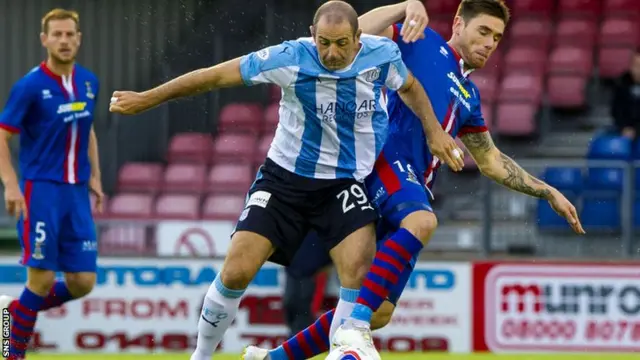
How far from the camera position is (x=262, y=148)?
15.0 m

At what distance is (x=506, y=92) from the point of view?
1520cm

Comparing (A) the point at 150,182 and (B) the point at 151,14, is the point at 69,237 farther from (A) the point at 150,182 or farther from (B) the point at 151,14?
(B) the point at 151,14

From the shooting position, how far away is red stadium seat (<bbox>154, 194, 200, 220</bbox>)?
46.4ft

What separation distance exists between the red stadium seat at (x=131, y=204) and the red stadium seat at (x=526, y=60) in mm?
4052

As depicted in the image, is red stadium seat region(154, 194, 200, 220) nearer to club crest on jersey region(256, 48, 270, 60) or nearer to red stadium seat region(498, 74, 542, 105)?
red stadium seat region(498, 74, 542, 105)

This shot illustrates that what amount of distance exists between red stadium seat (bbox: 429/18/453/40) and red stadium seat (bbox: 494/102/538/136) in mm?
1347

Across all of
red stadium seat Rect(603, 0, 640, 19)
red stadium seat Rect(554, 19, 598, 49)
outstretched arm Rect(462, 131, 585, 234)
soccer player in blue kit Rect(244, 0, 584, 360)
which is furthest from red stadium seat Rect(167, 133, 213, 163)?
soccer player in blue kit Rect(244, 0, 584, 360)

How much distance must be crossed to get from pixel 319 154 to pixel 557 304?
547 centimetres

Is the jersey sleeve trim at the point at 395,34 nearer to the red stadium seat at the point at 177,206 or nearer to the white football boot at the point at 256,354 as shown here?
the white football boot at the point at 256,354

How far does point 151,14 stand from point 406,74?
9.91 metres

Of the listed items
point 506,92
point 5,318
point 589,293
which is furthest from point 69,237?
point 506,92

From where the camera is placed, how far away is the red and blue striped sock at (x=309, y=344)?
736 centimetres

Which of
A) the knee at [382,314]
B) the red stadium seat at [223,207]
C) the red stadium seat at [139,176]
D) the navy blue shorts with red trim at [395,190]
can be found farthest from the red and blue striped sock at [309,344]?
the red stadium seat at [139,176]

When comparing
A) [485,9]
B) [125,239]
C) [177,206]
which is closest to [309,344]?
[485,9]
